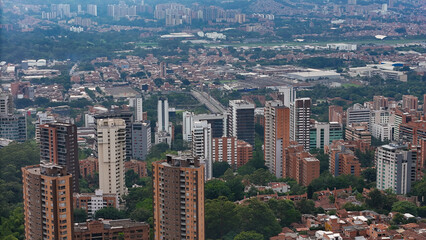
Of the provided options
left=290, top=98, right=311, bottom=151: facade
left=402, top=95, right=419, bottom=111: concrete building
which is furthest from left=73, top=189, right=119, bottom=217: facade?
left=402, top=95, right=419, bottom=111: concrete building

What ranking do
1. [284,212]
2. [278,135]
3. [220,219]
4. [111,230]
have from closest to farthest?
1. [111,230]
2. [220,219]
3. [284,212]
4. [278,135]

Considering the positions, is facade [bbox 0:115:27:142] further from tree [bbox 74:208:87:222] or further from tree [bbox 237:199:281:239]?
tree [bbox 237:199:281:239]

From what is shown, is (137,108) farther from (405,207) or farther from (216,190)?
(405,207)

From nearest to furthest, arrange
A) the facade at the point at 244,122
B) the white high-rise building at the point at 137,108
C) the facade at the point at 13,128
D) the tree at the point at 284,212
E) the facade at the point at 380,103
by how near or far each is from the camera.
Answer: the tree at the point at 284,212, the facade at the point at 244,122, the facade at the point at 13,128, the white high-rise building at the point at 137,108, the facade at the point at 380,103

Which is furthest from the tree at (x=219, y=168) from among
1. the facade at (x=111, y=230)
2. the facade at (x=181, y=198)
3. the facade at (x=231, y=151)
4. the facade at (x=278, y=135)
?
the facade at (x=181, y=198)

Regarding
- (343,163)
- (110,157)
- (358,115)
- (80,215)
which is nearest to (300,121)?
(343,163)

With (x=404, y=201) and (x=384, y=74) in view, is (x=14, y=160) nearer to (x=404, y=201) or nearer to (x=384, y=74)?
(x=404, y=201)

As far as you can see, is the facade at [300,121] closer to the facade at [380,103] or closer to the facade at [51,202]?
the facade at [380,103]
